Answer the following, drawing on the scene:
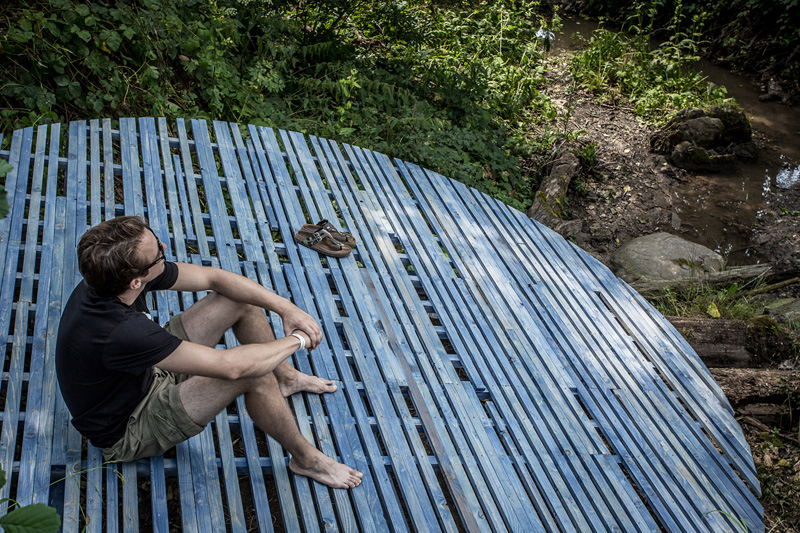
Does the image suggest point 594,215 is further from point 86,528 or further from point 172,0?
point 86,528

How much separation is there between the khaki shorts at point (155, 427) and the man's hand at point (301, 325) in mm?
467

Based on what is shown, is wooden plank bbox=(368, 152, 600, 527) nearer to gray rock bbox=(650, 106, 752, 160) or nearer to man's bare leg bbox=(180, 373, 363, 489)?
man's bare leg bbox=(180, 373, 363, 489)

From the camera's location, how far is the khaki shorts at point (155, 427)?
1935mm

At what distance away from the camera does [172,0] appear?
190 inches

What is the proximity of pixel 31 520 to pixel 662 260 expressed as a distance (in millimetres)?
4895

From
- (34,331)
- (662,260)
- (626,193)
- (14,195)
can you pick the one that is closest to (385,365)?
(34,331)

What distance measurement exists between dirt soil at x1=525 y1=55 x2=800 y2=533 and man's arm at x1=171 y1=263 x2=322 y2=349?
3136 mm

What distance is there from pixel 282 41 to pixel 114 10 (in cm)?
170

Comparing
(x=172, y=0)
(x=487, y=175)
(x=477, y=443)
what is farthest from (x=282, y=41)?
(x=477, y=443)

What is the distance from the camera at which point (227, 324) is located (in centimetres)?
225

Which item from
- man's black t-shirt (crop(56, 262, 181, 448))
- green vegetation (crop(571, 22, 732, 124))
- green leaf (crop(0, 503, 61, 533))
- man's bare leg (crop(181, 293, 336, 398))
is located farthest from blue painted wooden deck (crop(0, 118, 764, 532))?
green vegetation (crop(571, 22, 732, 124))

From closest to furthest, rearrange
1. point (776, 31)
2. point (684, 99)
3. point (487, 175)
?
point (487, 175) < point (684, 99) < point (776, 31)

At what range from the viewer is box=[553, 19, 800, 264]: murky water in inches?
235

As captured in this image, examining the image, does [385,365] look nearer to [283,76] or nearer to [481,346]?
[481,346]
